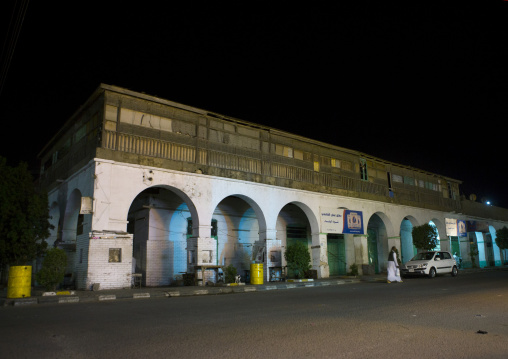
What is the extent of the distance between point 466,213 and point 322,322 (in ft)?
109

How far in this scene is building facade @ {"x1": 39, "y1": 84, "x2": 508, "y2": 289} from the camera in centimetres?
1483

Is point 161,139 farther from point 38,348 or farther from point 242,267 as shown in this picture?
point 38,348

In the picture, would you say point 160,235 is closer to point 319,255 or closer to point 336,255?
point 319,255

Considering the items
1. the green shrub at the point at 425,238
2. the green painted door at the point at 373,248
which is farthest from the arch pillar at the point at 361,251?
the green shrub at the point at 425,238

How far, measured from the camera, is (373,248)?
2786 cm

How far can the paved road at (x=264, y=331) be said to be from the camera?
15.6ft

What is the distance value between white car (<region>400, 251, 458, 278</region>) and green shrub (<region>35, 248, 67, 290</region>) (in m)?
16.9

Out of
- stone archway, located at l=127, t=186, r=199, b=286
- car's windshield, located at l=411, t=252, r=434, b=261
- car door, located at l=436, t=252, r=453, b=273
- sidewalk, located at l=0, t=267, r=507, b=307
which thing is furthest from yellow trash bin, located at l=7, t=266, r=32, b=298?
car door, located at l=436, t=252, r=453, b=273

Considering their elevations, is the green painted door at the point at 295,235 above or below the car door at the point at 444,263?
above

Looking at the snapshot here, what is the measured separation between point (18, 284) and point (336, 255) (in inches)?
742

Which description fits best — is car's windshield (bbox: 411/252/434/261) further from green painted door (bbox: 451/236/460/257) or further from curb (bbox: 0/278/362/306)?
green painted door (bbox: 451/236/460/257)

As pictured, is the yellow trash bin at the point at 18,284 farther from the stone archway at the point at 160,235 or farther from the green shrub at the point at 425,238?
the green shrub at the point at 425,238

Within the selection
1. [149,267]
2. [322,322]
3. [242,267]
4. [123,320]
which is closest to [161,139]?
[149,267]

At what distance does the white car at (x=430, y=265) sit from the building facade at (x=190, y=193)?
3009 millimetres
